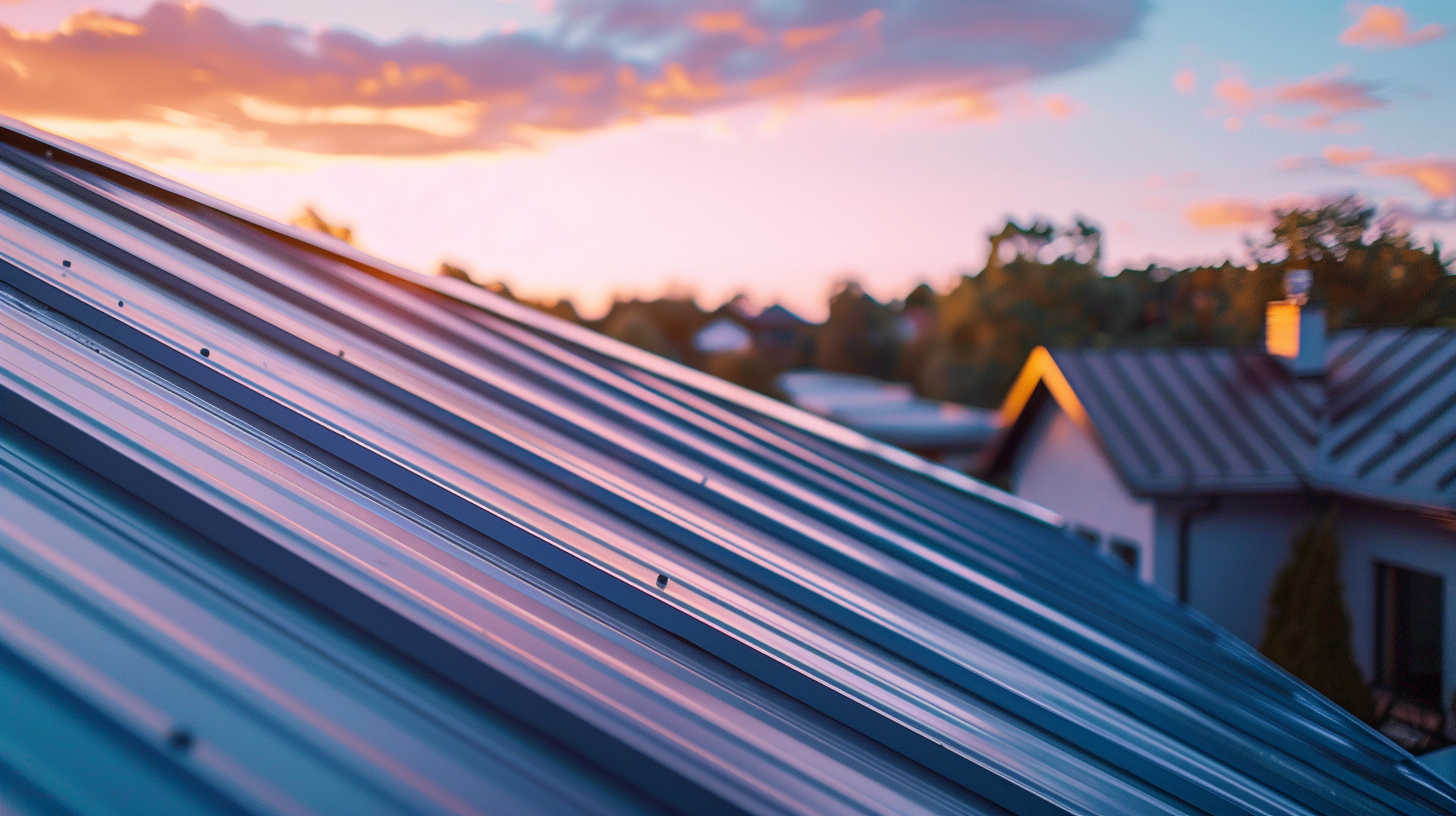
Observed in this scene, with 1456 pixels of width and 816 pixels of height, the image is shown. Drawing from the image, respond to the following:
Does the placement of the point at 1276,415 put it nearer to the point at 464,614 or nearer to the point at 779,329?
the point at 464,614

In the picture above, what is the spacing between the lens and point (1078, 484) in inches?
452

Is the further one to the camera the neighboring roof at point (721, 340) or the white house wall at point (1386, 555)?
the neighboring roof at point (721, 340)

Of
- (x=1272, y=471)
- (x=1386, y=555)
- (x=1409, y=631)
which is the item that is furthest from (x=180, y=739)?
(x=1272, y=471)

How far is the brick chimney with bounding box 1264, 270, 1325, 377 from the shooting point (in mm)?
9328

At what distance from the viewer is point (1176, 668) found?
318 cm

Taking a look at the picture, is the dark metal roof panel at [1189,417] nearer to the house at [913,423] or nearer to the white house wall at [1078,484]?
the white house wall at [1078,484]

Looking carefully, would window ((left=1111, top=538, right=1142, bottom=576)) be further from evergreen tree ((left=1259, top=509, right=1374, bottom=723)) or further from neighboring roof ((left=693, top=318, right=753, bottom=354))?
neighboring roof ((left=693, top=318, right=753, bottom=354))

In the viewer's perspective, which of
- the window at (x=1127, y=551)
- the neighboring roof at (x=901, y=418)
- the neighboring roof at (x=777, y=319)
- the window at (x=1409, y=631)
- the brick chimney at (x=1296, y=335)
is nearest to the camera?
the window at (x=1409, y=631)

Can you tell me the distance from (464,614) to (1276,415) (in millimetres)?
11062

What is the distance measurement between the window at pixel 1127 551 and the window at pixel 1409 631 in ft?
8.15

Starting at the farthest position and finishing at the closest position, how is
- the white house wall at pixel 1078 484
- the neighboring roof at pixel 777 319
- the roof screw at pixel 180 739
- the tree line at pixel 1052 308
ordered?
the neighboring roof at pixel 777 319 < the white house wall at pixel 1078 484 < the tree line at pixel 1052 308 < the roof screw at pixel 180 739

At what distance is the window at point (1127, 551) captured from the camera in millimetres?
10188

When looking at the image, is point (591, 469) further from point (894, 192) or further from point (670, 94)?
point (894, 192)

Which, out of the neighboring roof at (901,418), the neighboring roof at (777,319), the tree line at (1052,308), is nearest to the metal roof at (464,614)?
the tree line at (1052,308)
